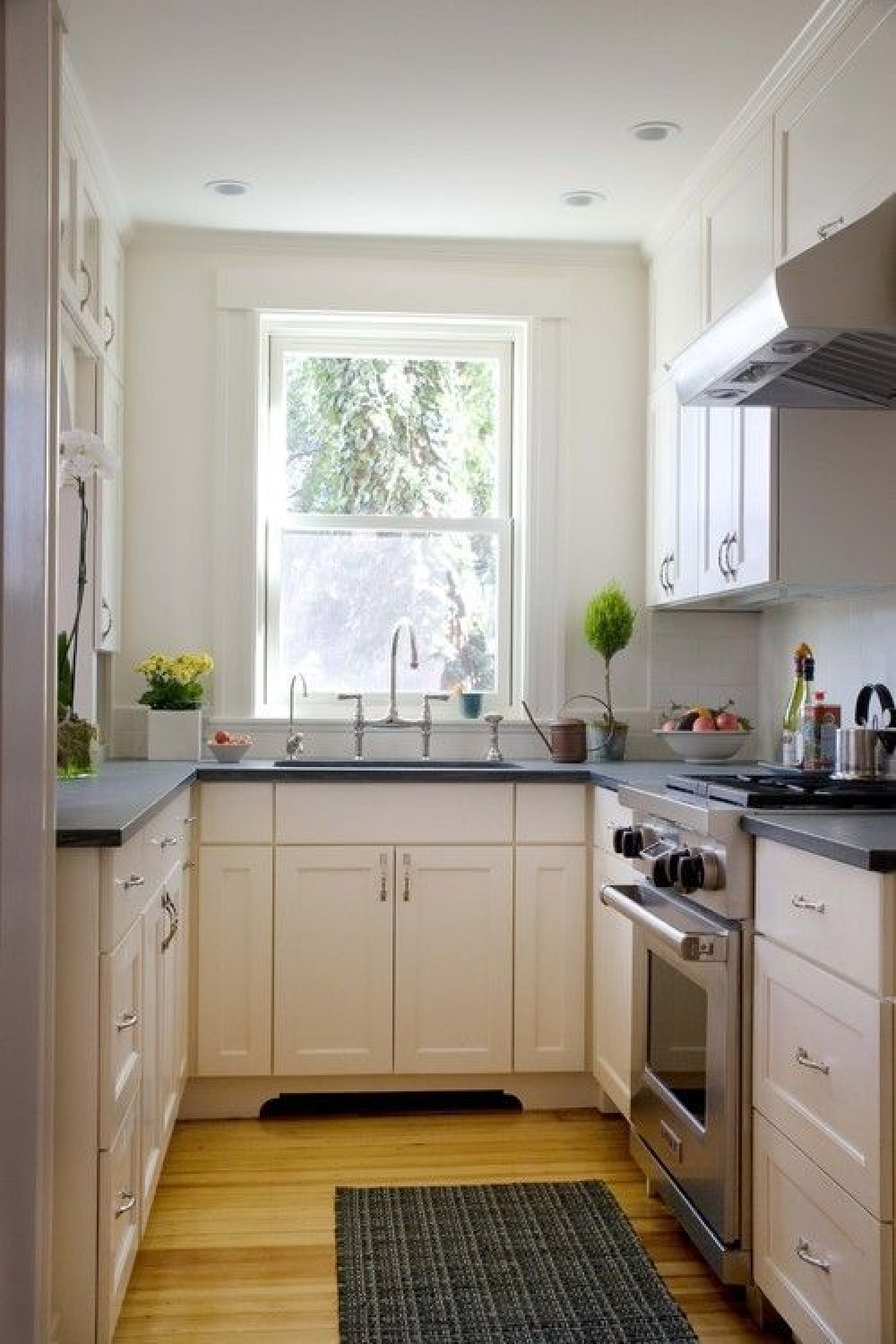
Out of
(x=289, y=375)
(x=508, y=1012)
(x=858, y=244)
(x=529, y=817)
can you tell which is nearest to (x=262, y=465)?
(x=289, y=375)

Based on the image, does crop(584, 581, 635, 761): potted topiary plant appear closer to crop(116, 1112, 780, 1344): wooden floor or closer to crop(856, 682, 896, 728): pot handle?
crop(856, 682, 896, 728): pot handle

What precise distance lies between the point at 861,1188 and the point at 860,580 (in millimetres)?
1490

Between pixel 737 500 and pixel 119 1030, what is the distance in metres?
1.91

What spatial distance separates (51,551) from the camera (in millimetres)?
2150

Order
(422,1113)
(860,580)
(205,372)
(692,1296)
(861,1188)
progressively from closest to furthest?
(861,1188)
(692,1296)
(860,580)
(422,1113)
(205,372)

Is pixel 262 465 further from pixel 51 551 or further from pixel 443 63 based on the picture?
pixel 51 551

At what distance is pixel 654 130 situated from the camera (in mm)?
3305

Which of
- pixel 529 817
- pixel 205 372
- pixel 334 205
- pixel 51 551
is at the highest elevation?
pixel 334 205

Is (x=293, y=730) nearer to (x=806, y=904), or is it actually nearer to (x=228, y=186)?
(x=228, y=186)

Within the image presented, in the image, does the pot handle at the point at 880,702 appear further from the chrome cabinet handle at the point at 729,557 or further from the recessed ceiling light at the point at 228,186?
the recessed ceiling light at the point at 228,186

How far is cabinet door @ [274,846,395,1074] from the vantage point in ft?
11.5

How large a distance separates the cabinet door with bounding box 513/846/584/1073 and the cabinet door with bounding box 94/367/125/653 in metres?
1.31

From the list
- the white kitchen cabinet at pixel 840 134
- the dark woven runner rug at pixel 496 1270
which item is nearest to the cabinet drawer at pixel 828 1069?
the dark woven runner rug at pixel 496 1270

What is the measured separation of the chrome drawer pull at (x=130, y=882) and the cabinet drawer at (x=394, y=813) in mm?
1108
